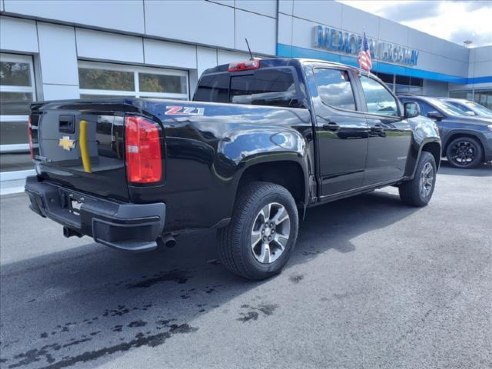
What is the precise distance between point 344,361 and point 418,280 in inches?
58.6

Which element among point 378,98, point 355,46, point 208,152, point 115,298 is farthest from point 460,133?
point 115,298

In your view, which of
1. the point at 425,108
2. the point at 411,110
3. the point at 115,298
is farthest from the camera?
the point at 425,108

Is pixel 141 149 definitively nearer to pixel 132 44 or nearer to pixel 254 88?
pixel 254 88

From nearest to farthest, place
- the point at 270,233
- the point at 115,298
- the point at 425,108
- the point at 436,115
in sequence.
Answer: the point at 115,298, the point at 270,233, the point at 436,115, the point at 425,108

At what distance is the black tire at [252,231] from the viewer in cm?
338

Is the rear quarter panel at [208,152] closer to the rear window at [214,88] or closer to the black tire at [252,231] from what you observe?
the black tire at [252,231]

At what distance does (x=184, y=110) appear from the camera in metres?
2.90

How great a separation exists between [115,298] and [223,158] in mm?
1509

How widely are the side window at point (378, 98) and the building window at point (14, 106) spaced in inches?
266

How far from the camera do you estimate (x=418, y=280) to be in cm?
367

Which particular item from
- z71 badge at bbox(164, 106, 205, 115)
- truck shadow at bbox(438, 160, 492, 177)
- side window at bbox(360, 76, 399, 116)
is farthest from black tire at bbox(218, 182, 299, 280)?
truck shadow at bbox(438, 160, 492, 177)

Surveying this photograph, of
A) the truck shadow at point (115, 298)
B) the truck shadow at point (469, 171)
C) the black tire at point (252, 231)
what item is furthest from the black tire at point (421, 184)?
the truck shadow at point (469, 171)

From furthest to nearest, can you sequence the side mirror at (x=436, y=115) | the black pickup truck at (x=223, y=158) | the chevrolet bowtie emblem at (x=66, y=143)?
the side mirror at (x=436, y=115) → the chevrolet bowtie emblem at (x=66, y=143) → the black pickup truck at (x=223, y=158)

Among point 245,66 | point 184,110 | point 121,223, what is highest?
point 245,66
